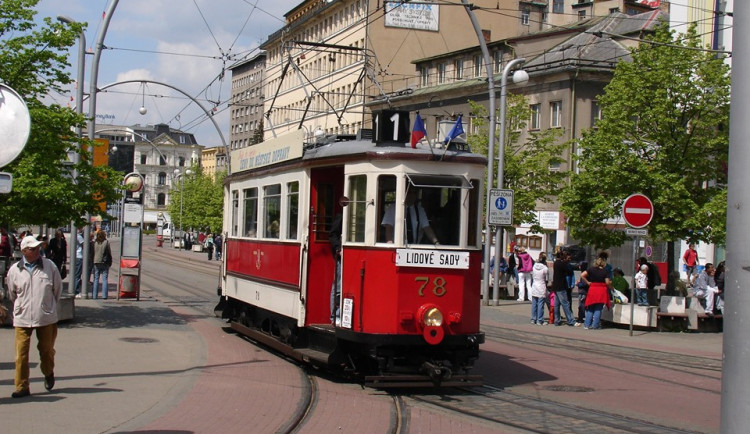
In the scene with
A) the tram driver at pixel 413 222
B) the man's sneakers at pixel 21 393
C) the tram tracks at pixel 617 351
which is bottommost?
the tram tracks at pixel 617 351

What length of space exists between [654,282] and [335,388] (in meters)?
15.2

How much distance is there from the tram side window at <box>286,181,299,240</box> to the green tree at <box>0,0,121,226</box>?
4435 mm

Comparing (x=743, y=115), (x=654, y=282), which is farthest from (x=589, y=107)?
(x=743, y=115)

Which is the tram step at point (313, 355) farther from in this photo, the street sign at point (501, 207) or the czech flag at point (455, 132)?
the street sign at point (501, 207)

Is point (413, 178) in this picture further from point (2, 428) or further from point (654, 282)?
point (654, 282)

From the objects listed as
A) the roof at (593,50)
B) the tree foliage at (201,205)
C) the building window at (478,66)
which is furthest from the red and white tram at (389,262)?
the tree foliage at (201,205)

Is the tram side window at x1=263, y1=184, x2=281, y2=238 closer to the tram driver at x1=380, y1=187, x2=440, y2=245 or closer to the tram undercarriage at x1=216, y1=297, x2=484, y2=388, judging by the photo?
the tram undercarriage at x1=216, y1=297, x2=484, y2=388

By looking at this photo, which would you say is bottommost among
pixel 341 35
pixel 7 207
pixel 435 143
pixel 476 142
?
pixel 7 207

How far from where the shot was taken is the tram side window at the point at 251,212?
15.1 m

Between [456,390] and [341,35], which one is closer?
[456,390]

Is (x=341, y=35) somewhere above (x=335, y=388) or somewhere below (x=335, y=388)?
above

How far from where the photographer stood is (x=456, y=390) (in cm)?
1155

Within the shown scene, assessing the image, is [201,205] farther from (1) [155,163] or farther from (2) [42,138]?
(2) [42,138]

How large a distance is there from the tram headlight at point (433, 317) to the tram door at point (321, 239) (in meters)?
1.86
